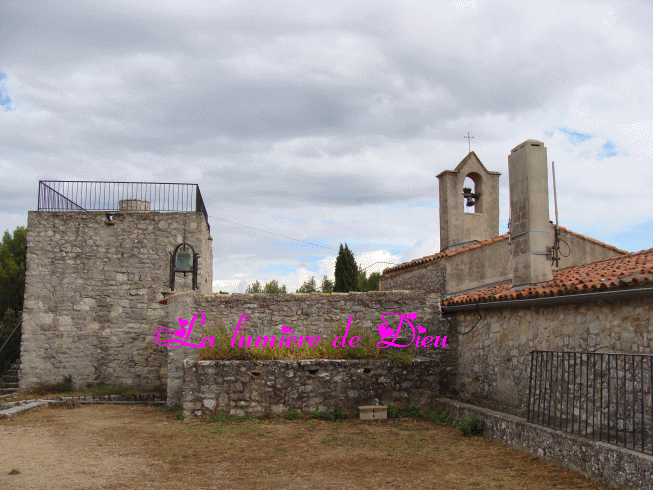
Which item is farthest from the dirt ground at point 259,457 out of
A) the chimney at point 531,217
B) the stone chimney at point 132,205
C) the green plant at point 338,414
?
the stone chimney at point 132,205

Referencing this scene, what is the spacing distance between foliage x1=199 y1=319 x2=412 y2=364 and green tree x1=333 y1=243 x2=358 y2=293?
64.3 ft

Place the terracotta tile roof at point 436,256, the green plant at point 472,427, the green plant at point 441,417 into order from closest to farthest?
1. the green plant at point 472,427
2. the green plant at point 441,417
3. the terracotta tile roof at point 436,256

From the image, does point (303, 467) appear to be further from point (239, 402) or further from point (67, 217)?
point (67, 217)

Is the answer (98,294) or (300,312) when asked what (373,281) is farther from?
(300,312)

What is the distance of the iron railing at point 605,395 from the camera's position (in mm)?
6465

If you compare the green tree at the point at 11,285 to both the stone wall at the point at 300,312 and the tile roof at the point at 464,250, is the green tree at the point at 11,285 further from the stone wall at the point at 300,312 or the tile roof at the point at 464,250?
the tile roof at the point at 464,250

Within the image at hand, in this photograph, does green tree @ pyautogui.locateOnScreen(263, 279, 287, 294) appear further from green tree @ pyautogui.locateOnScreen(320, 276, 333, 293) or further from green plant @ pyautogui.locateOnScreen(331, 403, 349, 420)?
green plant @ pyautogui.locateOnScreen(331, 403, 349, 420)

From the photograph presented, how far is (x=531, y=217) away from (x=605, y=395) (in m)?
3.74

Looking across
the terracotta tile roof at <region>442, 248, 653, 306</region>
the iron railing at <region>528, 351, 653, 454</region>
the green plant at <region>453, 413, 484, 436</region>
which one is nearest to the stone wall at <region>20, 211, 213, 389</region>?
the terracotta tile roof at <region>442, 248, 653, 306</region>

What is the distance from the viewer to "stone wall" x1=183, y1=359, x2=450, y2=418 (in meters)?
10.7

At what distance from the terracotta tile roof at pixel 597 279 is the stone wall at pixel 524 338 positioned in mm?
285

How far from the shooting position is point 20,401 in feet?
44.2

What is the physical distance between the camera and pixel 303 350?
38.6 feet

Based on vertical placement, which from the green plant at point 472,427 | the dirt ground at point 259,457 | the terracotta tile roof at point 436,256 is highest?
the terracotta tile roof at point 436,256
